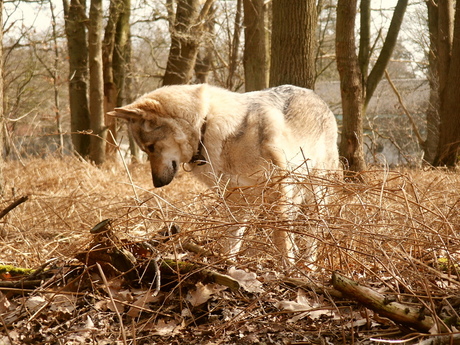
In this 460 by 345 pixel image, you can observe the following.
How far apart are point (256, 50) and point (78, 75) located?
5.70 metres

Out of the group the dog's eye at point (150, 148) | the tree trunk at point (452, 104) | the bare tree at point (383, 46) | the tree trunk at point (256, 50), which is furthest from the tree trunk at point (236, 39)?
the dog's eye at point (150, 148)

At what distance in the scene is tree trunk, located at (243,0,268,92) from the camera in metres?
9.83

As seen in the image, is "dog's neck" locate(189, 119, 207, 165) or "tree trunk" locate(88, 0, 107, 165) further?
"tree trunk" locate(88, 0, 107, 165)

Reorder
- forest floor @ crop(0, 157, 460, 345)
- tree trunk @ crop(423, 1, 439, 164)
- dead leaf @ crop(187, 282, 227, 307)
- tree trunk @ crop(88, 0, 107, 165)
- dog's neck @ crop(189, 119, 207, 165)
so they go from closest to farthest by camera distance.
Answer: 1. forest floor @ crop(0, 157, 460, 345)
2. dead leaf @ crop(187, 282, 227, 307)
3. dog's neck @ crop(189, 119, 207, 165)
4. tree trunk @ crop(423, 1, 439, 164)
5. tree trunk @ crop(88, 0, 107, 165)

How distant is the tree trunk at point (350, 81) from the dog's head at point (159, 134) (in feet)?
11.2

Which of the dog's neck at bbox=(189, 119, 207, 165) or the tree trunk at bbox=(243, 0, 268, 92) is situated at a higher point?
the tree trunk at bbox=(243, 0, 268, 92)

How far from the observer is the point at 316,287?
102 inches

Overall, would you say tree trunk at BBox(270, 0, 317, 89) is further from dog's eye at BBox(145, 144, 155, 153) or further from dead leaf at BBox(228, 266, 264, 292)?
dead leaf at BBox(228, 266, 264, 292)

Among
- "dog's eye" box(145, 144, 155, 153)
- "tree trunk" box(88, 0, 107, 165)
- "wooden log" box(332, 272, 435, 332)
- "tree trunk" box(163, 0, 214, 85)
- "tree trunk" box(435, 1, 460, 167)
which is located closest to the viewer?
"wooden log" box(332, 272, 435, 332)

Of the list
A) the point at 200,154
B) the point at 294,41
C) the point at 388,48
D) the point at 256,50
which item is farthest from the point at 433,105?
the point at 200,154

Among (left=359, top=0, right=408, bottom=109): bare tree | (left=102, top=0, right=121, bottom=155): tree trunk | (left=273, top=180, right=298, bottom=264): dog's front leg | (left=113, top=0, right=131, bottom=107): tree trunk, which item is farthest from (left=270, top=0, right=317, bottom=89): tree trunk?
(left=113, top=0, right=131, bottom=107): tree trunk

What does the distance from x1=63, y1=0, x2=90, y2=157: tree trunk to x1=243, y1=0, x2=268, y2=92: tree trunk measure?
5.22 m

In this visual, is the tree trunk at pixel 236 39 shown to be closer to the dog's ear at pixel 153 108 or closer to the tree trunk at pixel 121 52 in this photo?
the tree trunk at pixel 121 52

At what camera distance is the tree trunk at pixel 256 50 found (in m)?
9.83
